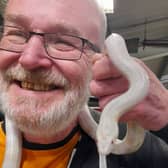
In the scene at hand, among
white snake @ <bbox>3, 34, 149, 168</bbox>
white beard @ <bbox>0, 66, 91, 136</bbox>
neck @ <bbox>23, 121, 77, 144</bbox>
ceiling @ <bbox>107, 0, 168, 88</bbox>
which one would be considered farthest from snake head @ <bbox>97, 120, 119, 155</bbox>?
ceiling @ <bbox>107, 0, 168, 88</bbox>

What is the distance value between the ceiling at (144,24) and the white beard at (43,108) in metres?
3.09

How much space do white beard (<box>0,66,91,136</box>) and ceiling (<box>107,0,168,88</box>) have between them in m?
3.09

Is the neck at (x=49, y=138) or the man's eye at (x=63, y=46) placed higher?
the man's eye at (x=63, y=46)

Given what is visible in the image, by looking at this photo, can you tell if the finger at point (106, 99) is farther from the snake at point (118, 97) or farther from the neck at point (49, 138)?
the neck at point (49, 138)

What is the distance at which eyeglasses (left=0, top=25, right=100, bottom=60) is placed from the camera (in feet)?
3.49

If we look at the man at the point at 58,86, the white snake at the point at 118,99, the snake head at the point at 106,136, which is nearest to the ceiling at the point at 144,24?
the man at the point at 58,86

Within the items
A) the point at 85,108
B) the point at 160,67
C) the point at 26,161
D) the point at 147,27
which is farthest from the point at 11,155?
the point at 160,67

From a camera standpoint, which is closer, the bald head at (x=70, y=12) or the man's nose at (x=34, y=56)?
the man's nose at (x=34, y=56)

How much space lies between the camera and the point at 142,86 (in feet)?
2.87

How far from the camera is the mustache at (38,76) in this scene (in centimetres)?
102

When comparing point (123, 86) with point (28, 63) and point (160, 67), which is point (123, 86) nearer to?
point (28, 63)

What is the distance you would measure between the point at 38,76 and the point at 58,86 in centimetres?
7

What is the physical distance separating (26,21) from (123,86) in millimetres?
350

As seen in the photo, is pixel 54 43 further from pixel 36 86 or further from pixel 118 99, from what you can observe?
pixel 118 99
